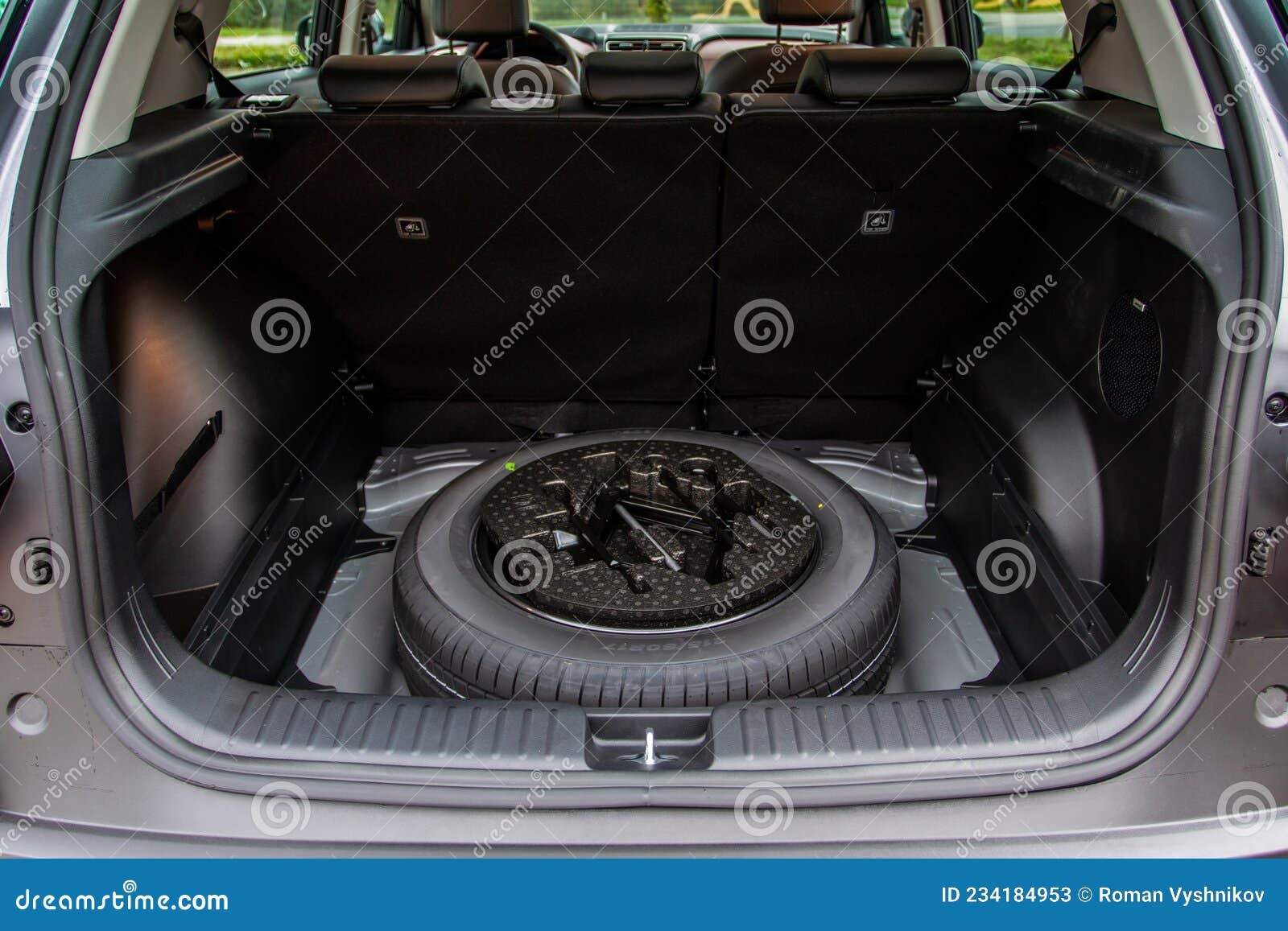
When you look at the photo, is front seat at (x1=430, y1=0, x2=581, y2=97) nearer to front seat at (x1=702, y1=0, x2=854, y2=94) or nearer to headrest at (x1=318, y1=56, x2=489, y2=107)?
front seat at (x1=702, y1=0, x2=854, y2=94)

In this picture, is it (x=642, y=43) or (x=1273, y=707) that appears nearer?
(x=1273, y=707)

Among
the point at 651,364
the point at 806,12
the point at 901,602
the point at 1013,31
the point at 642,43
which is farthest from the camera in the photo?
the point at 642,43

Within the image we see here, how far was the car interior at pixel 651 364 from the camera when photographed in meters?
1.18

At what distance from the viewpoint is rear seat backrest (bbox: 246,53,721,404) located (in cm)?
170

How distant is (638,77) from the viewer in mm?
1700

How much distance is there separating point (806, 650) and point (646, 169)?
36.8 inches

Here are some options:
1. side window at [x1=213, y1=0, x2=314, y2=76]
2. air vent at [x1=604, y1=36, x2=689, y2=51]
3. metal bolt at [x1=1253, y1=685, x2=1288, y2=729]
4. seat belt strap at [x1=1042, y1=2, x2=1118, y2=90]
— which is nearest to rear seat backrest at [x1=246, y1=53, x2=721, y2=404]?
side window at [x1=213, y1=0, x2=314, y2=76]

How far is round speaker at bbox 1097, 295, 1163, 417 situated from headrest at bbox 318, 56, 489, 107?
118 centimetres

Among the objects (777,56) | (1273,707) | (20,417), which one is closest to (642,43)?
(777,56)

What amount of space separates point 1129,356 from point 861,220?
1.89 feet

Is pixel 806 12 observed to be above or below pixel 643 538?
above

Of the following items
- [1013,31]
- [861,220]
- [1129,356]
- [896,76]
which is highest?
[1013,31]

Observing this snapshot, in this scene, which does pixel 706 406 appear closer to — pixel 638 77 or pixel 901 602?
pixel 901 602

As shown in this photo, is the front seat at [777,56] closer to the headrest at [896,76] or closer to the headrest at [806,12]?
the headrest at [806,12]
